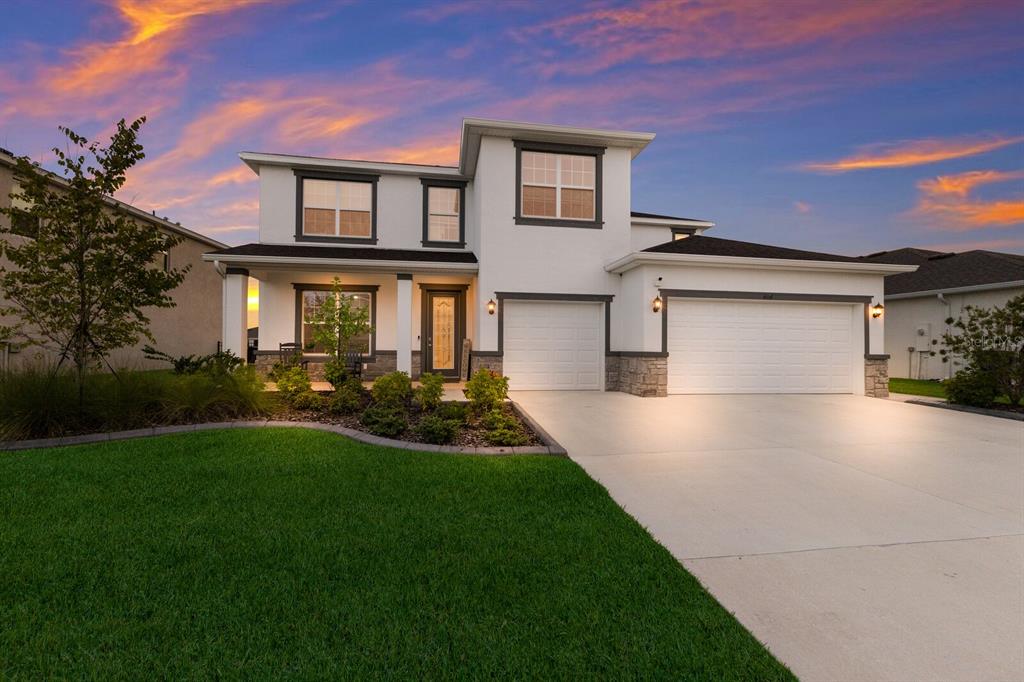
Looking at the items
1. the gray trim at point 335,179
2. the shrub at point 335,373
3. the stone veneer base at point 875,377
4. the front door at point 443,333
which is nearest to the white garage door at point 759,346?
the stone veneer base at point 875,377

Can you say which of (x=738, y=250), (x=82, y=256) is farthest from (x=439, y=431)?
(x=738, y=250)

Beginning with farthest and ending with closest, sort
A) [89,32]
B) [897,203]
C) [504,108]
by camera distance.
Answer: [897,203]
[504,108]
[89,32]

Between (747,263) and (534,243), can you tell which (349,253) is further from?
(747,263)

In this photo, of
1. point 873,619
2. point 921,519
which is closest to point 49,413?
point 873,619

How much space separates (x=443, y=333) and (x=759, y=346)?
27.6 feet

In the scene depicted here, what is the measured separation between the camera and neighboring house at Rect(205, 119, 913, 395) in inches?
424

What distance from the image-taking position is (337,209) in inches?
518

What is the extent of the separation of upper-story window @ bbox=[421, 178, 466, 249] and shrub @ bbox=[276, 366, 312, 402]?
6.65m

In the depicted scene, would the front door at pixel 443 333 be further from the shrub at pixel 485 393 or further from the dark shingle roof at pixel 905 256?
the dark shingle roof at pixel 905 256

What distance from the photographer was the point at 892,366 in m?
16.9

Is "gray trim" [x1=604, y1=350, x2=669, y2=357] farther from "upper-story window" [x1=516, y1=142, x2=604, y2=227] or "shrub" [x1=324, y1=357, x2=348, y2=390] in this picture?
"shrub" [x1=324, y1=357, x2=348, y2=390]

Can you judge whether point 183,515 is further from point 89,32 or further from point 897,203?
point 897,203

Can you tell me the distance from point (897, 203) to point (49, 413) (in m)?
22.4

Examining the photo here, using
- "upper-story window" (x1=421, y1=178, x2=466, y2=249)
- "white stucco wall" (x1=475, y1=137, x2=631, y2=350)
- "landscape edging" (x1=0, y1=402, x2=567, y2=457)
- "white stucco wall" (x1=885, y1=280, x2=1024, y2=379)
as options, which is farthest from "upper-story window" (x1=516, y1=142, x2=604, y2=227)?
"white stucco wall" (x1=885, y1=280, x2=1024, y2=379)
